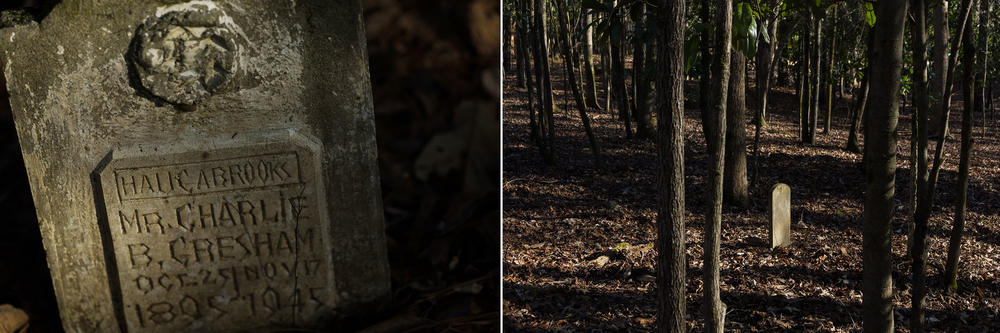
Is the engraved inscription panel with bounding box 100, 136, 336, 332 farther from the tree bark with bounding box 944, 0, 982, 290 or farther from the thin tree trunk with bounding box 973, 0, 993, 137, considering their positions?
the thin tree trunk with bounding box 973, 0, 993, 137

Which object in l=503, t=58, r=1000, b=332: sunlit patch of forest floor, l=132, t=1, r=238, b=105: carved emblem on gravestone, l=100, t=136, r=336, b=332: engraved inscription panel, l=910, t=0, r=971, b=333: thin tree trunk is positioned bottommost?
l=503, t=58, r=1000, b=332: sunlit patch of forest floor

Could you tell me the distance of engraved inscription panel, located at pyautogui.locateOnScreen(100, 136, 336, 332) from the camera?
2453 millimetres

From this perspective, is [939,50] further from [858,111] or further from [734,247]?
[734,247]

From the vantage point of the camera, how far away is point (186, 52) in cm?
227

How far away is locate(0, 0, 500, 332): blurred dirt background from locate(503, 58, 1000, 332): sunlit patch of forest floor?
2534 mm

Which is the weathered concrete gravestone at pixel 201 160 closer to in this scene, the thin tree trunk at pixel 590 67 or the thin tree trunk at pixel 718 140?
the thin tree trunk at pixel 718 140

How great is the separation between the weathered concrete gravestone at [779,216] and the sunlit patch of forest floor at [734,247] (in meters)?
0.11

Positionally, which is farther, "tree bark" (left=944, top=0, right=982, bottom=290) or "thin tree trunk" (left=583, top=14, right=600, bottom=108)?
"thin tree trunk" (left=583, top=14, right=600, bottom=108)

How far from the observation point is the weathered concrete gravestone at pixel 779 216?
6535 mm

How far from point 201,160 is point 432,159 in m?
0.87

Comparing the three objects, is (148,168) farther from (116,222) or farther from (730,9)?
(730,9)

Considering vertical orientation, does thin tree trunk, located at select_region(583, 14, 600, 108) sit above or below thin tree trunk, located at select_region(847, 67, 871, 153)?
above

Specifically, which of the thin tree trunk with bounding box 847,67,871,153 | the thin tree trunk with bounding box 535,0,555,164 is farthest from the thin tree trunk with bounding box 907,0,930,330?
the thin tree trunk with bounding box 847,67,871,153

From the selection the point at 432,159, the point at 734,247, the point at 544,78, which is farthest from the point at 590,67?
the point at 432,159
